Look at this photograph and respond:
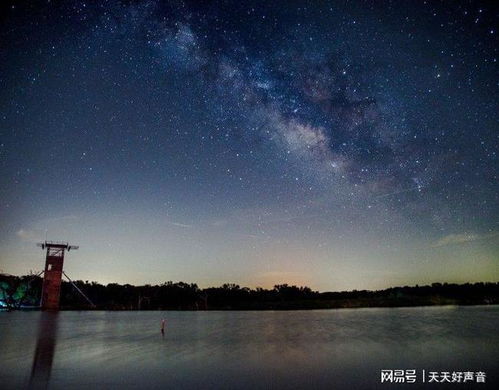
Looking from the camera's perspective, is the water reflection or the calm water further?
the calm water

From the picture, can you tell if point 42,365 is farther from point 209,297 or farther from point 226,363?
point 209,297

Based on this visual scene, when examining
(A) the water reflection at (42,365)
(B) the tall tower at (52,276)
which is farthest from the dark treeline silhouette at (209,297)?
(A) the water reflection at (42,365)

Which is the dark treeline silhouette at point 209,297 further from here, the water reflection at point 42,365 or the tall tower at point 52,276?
the water reflection at point 42,365

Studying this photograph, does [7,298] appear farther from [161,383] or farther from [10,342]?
[161,383]

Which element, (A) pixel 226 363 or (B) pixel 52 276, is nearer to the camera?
(A) pixel 226 363

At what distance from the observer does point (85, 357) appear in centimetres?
1919

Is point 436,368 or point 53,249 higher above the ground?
point 53,249

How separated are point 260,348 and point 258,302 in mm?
153048

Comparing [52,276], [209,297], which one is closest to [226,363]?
[52,276]

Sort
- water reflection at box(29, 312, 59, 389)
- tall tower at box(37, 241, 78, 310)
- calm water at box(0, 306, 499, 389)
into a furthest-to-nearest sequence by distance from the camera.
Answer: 1. tall tower at box(37, 241, 78, 310)
2. calm water at box(0, 306, 499, 389)
3. water reflection at box(29, 312, 59, 389)

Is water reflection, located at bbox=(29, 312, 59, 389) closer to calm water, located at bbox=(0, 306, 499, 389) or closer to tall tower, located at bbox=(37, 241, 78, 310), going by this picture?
calm water, located at bbox=(0, 306, 499, 389)

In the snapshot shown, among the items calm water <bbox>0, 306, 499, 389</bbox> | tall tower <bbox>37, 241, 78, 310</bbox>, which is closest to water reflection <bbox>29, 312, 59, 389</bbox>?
calm water <bbox>0, 306, 499, 389</bbox>

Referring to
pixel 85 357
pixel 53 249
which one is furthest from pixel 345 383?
pixel 53 249

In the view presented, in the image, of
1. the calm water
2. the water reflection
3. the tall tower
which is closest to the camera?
the water reflection
